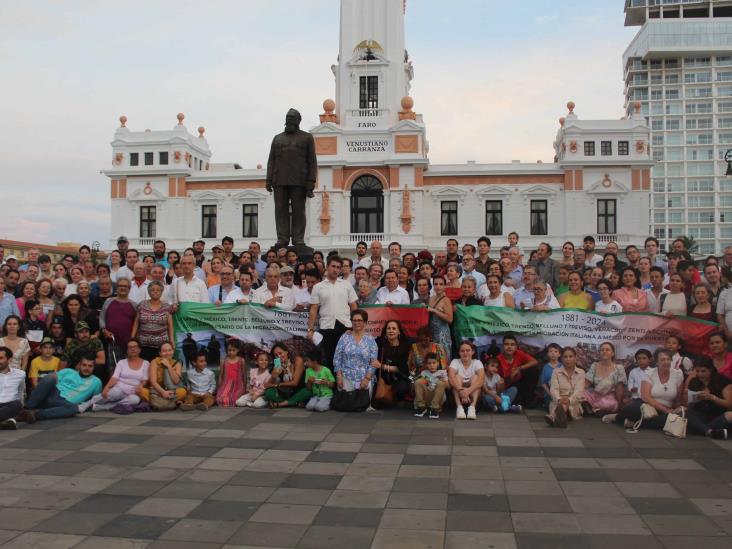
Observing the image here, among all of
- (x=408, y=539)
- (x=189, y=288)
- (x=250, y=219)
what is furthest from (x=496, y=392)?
(x=250, y=219)

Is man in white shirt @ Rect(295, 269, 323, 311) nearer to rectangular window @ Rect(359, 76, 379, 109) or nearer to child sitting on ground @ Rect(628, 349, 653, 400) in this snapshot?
child sitting on ground @ Rect(628, 349, 653, 400)

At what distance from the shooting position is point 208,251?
38125 mm

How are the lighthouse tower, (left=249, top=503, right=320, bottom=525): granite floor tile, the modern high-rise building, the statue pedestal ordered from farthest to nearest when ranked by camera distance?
1. the modern high-rise building
2. the lighthouse tower
3. the statue pedestal
4. (left=249, top=503, right=320, bottom=525): granite floor tile

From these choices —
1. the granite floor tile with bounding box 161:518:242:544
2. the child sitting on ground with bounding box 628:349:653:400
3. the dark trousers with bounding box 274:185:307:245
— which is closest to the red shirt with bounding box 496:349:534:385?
the child sitting on ground with bounding box 628:349:653:400

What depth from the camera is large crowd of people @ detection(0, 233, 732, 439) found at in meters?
8.61

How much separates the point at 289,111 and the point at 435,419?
654cm

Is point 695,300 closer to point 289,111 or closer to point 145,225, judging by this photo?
point 289,111

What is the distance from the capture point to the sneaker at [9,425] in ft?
26.5

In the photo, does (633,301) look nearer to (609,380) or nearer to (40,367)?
(609,380)

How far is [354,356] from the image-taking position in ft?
30.4

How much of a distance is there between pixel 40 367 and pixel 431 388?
505 cm

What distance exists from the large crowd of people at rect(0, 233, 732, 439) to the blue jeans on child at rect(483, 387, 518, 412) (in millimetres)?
19

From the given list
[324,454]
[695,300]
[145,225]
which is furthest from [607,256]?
[145,225]

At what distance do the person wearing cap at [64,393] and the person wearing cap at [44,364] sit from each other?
129 mm
